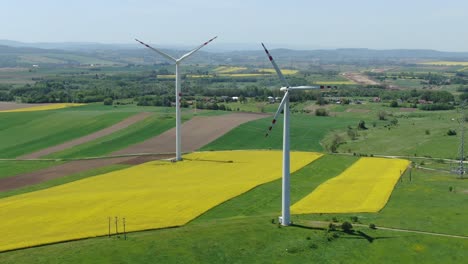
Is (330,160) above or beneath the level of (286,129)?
beneath

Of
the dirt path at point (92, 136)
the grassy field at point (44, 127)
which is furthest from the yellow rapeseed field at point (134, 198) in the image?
the grassy field at point (44, 127)

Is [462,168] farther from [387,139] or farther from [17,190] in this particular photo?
[17,190]

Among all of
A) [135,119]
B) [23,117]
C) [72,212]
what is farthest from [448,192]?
[23,117]

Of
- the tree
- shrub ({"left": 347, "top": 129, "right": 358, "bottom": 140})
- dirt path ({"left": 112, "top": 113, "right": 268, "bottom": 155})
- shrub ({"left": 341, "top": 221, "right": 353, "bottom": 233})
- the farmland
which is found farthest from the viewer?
shrub ({"left": 347, "top": 129, "right": 358, "bottom": 140})

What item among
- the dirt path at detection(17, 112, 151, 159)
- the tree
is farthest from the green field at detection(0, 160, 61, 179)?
the tree

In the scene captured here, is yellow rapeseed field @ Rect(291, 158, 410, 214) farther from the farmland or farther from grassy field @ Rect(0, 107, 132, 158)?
grassy field @ Rect(0, 107, 132, 158)

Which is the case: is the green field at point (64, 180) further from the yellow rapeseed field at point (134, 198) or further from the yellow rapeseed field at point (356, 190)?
the yellow rapeseed field at point (356, 190)
